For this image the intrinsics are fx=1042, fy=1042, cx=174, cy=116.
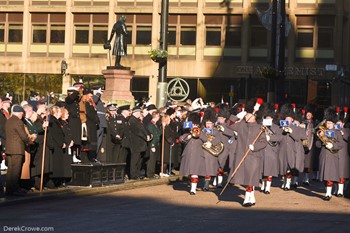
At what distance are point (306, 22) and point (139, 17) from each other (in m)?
10.6

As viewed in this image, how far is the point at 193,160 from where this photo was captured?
22828 millimetres

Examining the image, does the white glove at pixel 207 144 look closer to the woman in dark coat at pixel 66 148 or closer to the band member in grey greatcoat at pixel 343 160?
the band member in grey greatcoat at pixel 343 160

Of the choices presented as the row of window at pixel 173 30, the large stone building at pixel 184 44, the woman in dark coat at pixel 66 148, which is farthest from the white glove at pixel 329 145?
the row of window at pixel 173 30

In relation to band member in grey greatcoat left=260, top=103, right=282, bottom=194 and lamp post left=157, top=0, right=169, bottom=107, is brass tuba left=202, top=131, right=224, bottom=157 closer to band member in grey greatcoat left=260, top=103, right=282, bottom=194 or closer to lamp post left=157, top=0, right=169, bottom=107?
band member in grey greatcoat left=260, top=103, right=282, bottom=194

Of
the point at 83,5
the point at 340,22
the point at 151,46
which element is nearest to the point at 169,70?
the point at 151,46

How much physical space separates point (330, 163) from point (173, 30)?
44.3m

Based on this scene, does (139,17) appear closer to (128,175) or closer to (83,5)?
(83,5)

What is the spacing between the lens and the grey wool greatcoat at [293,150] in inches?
987

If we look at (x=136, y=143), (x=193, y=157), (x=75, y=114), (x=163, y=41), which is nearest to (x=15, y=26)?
(x=163, y=41)

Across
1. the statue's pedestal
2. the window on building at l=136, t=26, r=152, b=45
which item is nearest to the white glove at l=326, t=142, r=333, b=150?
the statue's pedestal

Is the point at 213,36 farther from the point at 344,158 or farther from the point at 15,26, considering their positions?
the point at 344,158

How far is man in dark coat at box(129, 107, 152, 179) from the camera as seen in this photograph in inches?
1017

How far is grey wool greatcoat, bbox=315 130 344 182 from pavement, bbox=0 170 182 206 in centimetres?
426

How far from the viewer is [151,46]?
66.1m
